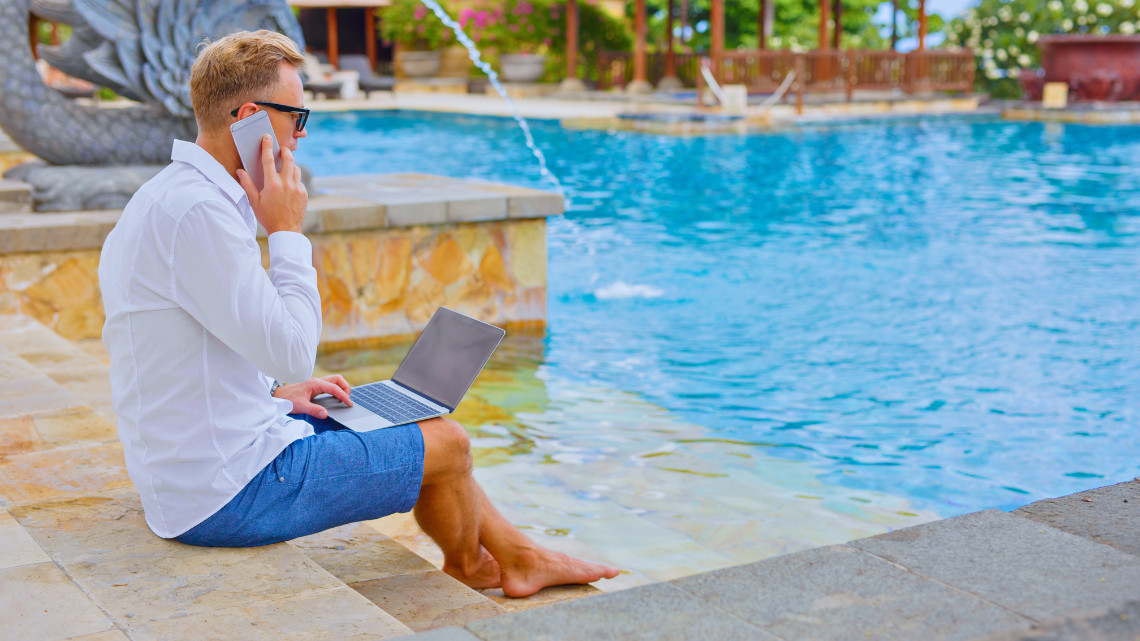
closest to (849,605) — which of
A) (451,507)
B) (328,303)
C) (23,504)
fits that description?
(451,507)

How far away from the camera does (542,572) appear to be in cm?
272

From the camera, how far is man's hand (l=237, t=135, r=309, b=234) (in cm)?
214

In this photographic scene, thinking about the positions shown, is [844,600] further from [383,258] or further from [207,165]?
[383,258]

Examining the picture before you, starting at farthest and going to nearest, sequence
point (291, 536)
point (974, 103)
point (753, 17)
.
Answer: point (753, 17) → point (974, 103) → point (291, 536)

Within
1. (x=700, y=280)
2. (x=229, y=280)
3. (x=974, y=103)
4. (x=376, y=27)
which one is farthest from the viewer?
(x=376, y=27)

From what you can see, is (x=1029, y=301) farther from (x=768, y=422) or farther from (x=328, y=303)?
(x=328, y=303)

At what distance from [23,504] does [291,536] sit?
700 millimetres

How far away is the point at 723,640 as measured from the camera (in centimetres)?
173

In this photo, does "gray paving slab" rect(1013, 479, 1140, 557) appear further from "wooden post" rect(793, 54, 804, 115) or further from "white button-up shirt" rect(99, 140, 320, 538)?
"wooden post" rect(793, 54, 804, 115)

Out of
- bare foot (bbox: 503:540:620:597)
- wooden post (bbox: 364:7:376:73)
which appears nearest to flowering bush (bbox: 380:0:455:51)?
wooden post (bbox: 364:7:376:73)

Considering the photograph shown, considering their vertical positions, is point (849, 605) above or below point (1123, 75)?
below

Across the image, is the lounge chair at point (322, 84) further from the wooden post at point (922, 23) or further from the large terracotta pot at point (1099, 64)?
the large terracotta pot at point (1099, 64)

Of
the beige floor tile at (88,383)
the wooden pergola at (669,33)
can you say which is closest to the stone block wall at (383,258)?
the beige floor tile at (88,383)

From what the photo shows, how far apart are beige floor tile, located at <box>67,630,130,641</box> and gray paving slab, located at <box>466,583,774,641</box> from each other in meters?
0.59
